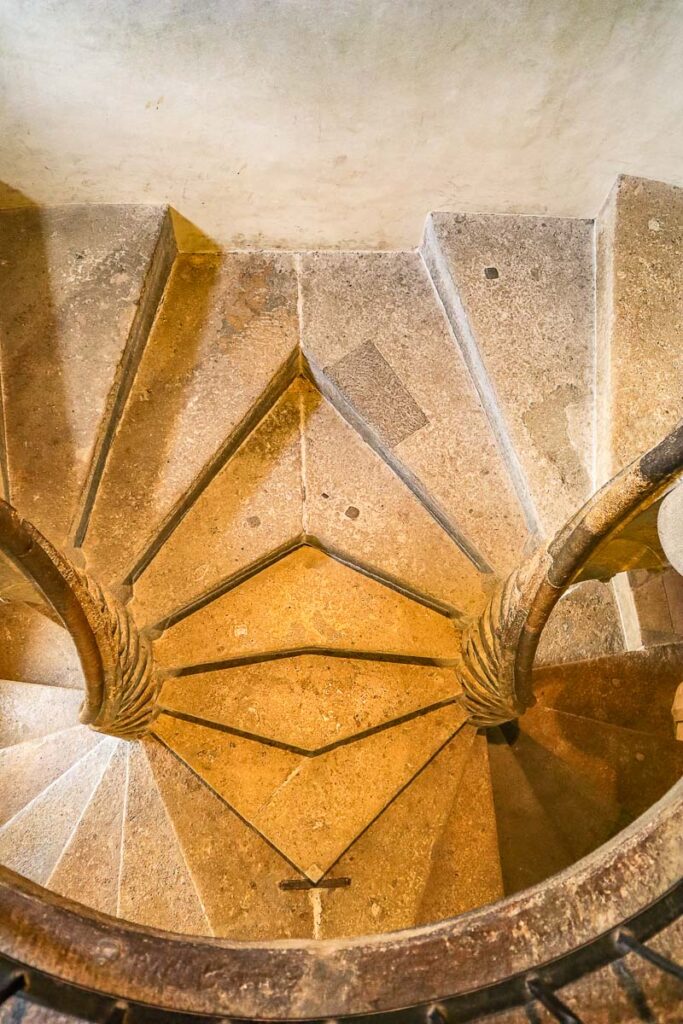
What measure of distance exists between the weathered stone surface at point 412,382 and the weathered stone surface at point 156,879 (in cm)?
179

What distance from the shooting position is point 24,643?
3404mm

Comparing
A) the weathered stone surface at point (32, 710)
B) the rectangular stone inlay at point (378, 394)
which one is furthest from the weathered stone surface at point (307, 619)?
the weathered stone surface at point (32, 710)

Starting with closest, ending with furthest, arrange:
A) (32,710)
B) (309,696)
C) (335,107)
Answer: (335,107)
(309,696)
(32,710)

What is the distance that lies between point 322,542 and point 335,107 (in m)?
1.55

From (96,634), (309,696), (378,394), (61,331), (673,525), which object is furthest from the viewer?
(309,696)

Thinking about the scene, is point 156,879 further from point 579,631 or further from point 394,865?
point 579,631

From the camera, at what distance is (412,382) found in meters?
2.79

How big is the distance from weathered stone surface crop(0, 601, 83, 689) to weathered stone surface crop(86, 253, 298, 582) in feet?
3.33

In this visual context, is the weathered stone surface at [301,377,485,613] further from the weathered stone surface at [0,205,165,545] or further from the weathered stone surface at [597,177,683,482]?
the weathered stone surface at [0,205,165,545]

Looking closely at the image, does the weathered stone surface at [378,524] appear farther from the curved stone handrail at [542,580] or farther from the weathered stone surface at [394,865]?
the weathered stone surface at [394,865]

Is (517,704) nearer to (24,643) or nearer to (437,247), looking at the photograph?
(437,247)

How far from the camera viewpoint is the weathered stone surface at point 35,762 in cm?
322

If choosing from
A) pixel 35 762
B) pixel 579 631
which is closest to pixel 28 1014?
pixel 35 762

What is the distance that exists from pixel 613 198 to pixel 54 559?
2.41m
